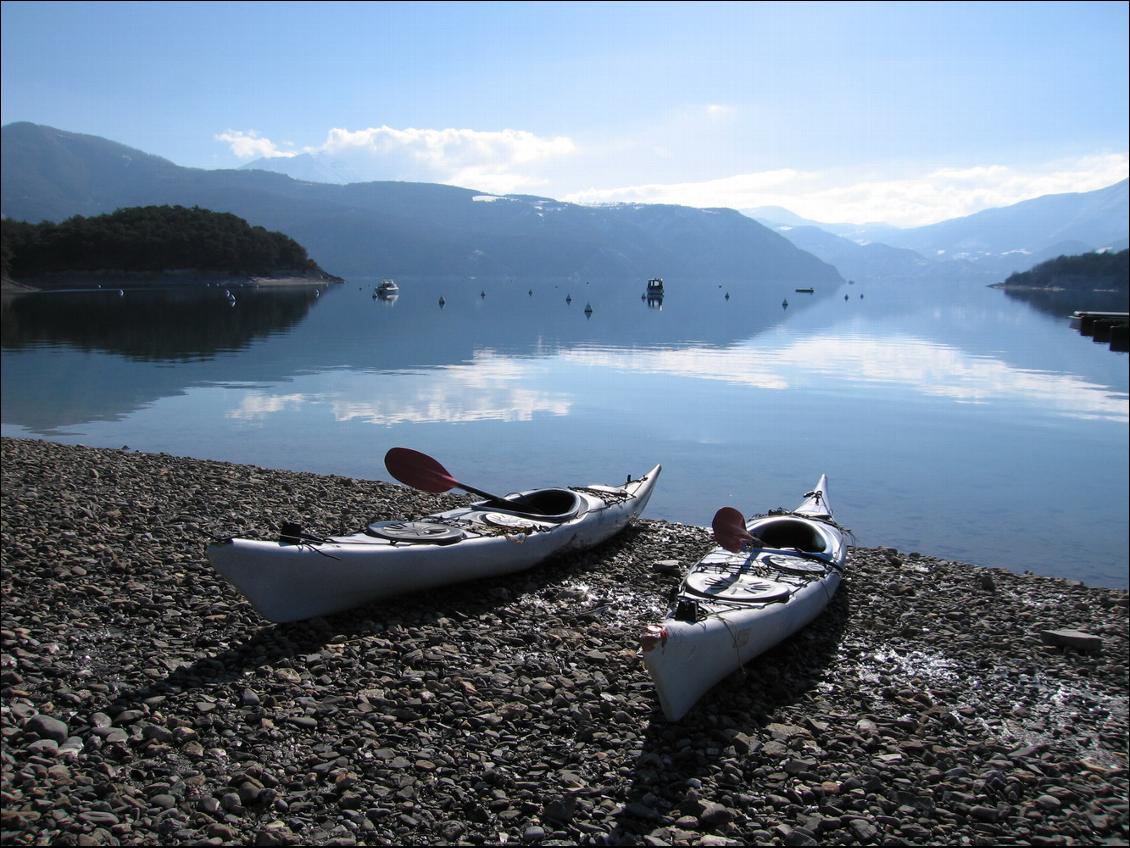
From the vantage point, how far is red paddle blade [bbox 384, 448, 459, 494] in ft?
43.9

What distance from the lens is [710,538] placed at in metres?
15.5

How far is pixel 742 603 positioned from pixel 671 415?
2172cm

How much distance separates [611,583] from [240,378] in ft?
98.5

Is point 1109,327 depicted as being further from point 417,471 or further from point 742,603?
point 417,471

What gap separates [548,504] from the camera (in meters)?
14.3

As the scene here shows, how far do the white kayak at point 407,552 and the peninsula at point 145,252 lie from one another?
4407 inches

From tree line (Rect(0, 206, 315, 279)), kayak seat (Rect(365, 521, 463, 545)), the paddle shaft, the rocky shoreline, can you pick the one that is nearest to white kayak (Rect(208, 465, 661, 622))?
kayak seat (Rect(365, 521, 463, 545))

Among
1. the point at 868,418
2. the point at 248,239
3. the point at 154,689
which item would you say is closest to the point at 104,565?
the point at 154,689

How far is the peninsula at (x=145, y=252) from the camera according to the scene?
113125 mm

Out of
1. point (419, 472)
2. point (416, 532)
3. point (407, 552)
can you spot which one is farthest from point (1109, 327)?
point (407, 552)

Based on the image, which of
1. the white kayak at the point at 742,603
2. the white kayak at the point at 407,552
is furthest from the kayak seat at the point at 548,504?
the white kayak at the point at 742,603

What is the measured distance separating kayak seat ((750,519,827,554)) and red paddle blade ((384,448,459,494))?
15.8ft

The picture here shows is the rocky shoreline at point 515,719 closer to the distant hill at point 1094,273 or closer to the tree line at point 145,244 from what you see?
the tree line at point 145,244

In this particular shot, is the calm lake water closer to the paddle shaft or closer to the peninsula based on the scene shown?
the paddle shaft
